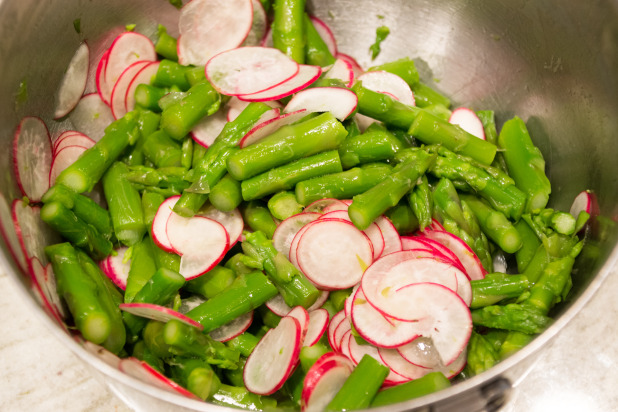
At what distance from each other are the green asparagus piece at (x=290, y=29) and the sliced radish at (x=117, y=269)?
4.44 feet

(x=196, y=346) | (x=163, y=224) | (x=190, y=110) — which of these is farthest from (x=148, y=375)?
(x=190, y=110)

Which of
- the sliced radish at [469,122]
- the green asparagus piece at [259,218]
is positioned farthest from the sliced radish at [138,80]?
the sliced radish at [469,122]

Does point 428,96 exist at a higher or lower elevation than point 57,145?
lower

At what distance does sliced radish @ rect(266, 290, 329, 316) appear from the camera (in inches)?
94.7

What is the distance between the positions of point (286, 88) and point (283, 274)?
0.92m

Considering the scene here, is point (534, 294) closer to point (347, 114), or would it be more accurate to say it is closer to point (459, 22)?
point (347, 114)

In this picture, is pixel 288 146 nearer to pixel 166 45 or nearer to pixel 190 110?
pixel 190 110

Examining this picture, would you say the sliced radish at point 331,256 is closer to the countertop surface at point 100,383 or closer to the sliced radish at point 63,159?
the countertop surface at point 100,383

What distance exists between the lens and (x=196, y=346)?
7.00 ft

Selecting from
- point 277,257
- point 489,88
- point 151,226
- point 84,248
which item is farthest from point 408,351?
point 489,88

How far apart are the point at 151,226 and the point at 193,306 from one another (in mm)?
399

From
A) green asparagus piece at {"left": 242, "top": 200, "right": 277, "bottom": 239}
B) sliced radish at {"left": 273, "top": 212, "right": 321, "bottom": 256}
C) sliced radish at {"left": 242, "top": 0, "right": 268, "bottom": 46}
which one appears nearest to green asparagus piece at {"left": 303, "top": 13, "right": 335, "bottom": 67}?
sliced radish at {"left": 242, "top": 0, "right": 268, "bottom": 46}

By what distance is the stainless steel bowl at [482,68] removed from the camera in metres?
1.92

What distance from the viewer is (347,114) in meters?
2.56
